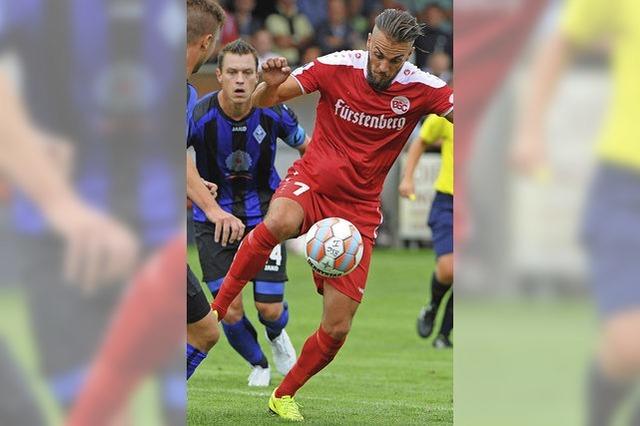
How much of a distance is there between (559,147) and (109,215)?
1144 mm

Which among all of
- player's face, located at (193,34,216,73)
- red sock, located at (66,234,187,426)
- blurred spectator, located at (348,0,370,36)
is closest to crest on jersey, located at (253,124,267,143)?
player's face, located at (193,34,216,73)

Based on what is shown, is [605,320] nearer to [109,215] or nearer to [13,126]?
[109,215]

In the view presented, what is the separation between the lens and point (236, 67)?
7.82 metres

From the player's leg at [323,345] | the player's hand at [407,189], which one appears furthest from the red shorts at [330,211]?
the player's hand at [407,189]

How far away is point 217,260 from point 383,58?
2250 mm

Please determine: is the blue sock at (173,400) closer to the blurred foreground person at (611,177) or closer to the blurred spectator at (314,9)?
the blurred foreground person at (611,177)

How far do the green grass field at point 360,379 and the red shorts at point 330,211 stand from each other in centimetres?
83

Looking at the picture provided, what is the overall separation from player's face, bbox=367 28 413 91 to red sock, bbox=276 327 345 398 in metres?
1.45

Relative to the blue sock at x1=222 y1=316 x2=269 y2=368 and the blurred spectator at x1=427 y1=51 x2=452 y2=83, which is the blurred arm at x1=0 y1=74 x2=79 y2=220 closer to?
the blue sock at x1=222 y1=316 x2=269 y2=368

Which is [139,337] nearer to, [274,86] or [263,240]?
[274,86]

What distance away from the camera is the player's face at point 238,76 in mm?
7773

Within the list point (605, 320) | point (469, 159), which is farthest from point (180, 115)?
point (605, 320)

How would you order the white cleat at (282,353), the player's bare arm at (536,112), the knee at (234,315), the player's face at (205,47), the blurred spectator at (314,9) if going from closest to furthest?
the player's bare arm at (536,112) < the player's face at (205,47) < the knee at (234,315) < the white cleat at (282,353) < the blurred spectator at (314,9)

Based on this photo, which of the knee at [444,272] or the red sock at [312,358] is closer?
the red sock at [312,358]
